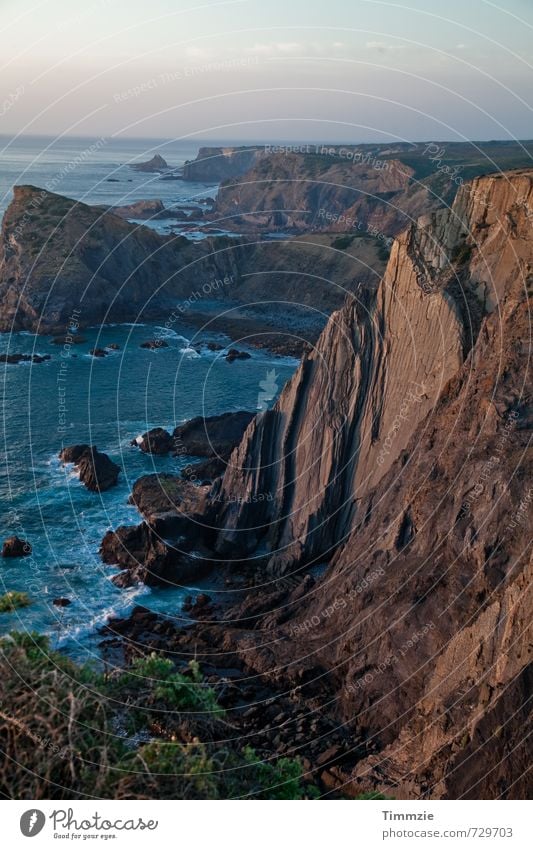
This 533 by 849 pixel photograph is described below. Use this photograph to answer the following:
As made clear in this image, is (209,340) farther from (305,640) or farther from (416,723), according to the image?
(416,723)

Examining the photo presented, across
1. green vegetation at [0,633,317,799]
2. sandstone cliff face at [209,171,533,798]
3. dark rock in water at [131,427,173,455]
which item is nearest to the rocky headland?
sandstone cliff face at [209,171,533,798]

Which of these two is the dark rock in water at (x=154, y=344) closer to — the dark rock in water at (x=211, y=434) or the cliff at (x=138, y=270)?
the cliff at (x=138, y=270)

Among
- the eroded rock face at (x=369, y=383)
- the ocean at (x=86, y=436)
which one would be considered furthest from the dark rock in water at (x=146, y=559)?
the eroded rock face at (x=369, y=383)

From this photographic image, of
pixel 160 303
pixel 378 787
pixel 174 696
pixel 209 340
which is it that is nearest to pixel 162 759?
pixel 174 696

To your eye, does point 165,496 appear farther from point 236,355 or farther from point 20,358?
point 236,355
